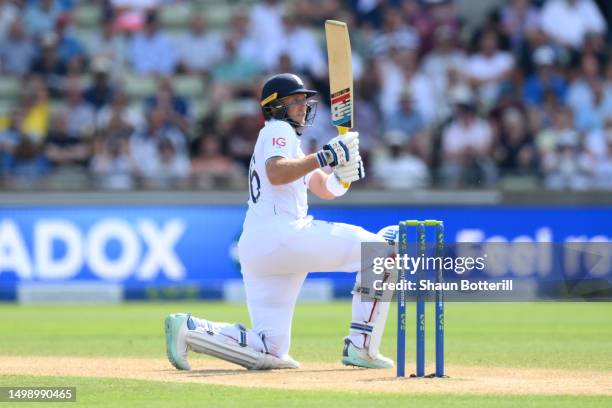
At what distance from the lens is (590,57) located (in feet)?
59.0

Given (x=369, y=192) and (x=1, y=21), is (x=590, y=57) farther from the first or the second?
(x=1, y=21)

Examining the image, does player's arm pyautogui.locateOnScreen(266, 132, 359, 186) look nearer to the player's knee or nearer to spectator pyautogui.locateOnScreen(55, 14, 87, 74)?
the player's knee

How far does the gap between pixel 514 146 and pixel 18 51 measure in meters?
6.94

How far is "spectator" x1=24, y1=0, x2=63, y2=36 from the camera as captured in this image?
1850cm

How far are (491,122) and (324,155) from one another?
969 centimetres

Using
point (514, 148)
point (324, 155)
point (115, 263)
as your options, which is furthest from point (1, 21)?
point (324, 155)

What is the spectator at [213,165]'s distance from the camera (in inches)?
637

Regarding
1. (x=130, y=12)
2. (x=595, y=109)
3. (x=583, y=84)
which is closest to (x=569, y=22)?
(x=583, y=84)

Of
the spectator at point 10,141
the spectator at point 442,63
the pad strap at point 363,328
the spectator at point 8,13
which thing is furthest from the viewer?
the spectator at point 8,13

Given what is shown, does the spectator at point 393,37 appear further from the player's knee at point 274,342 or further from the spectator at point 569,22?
the player's knee at point 274,342

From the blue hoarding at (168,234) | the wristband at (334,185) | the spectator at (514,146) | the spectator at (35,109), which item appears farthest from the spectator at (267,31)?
the wristband at (334,185)

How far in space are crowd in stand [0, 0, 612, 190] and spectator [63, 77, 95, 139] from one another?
0.07 feet

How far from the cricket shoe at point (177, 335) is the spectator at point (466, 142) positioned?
→ 8694 mm

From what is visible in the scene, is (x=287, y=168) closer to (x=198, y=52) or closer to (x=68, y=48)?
(x=198, y=52)
